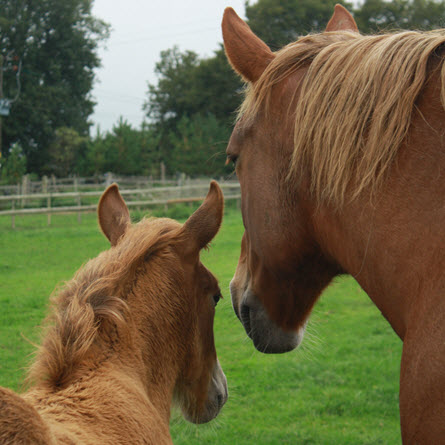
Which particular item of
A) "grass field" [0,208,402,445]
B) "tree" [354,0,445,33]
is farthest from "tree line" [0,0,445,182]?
"grass field" [0,208,402,445]

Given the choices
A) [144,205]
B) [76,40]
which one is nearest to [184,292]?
[144,205]

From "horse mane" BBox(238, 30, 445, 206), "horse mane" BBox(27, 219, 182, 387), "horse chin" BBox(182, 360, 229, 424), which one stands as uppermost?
"horse mane" BBox(238, 30, 445, 206)

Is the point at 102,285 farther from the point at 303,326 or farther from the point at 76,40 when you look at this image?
the point at 76,40

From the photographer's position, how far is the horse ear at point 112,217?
2172 millimetres

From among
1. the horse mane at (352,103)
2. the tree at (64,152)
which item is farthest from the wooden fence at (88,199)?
the horse mane at (352,103)

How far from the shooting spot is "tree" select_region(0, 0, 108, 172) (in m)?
35.3

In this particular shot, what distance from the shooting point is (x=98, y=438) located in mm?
1362

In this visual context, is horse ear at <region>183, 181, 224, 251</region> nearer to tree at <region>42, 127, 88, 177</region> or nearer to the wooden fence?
the wooden fence

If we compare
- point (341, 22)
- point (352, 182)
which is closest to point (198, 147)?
point (341, 22)

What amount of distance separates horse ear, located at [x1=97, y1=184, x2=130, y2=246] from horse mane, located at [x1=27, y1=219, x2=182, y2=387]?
259mm

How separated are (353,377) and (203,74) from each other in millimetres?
35579

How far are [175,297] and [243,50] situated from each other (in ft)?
3.14

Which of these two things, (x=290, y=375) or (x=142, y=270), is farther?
(x=290, y=375)

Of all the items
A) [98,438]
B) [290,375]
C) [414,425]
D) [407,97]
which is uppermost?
[407,97]
